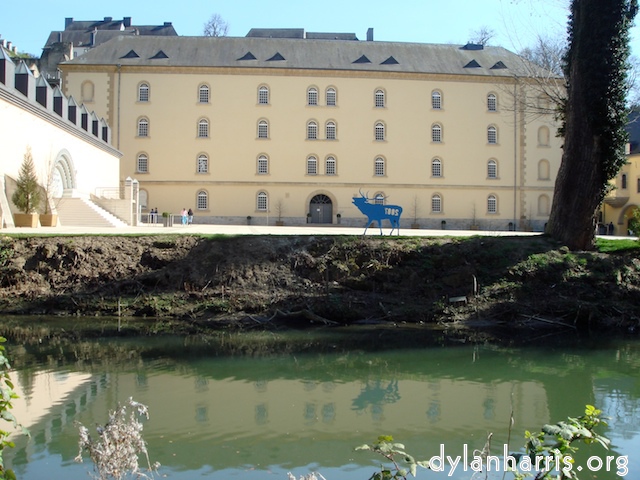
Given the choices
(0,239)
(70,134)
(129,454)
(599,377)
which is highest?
(70,134)

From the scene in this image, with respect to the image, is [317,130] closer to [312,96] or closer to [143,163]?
[312,96]

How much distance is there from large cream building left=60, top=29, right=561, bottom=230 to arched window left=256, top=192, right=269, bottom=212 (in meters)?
0.10

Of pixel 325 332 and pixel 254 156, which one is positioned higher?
pixel 254 156

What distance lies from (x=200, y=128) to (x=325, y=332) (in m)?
34.4

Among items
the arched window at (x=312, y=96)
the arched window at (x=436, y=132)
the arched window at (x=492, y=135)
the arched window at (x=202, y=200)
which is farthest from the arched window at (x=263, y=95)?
the arched window at (x=492, y=135)

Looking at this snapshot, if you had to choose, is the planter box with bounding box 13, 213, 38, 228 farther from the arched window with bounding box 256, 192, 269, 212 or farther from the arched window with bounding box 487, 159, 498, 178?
the arched window with bounding box 487, 159, 498, 178

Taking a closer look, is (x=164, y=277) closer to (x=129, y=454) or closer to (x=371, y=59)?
(x=129, y=454)

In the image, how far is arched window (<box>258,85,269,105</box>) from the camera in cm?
4559

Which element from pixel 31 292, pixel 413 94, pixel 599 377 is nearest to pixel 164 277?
pixel 31 292

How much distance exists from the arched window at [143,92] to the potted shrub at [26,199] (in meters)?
21.5

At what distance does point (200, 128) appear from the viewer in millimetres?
45156

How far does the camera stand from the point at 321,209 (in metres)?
45.9

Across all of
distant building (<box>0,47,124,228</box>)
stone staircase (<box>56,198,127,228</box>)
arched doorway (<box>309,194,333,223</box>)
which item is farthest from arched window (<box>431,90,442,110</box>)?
stone staircase (<box>56,198,127,228</box>)

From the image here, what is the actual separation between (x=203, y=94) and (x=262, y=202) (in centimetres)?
872
